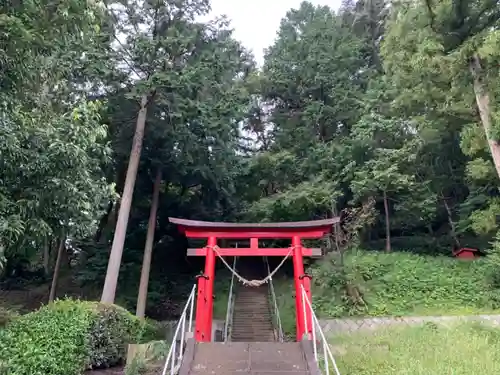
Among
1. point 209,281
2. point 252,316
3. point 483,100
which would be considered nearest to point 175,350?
point 209,281

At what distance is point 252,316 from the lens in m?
13.8

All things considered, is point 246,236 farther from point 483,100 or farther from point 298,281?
point 483,100

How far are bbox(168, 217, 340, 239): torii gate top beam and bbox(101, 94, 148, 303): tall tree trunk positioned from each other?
265cm

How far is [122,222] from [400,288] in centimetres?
855

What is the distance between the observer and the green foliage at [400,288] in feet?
38.3

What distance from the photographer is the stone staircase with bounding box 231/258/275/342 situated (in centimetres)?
1232

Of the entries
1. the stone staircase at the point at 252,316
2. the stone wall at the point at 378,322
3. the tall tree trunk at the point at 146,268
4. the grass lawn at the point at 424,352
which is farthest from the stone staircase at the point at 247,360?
the tall tree trunk at the point at 146,268

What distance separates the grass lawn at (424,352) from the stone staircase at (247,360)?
0.87 meters

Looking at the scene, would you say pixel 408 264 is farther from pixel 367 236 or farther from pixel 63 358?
pixel 63 358

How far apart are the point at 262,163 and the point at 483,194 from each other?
28.5 ft

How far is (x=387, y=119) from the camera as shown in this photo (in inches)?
625

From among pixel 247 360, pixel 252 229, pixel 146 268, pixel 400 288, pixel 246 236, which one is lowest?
pixel 247 360

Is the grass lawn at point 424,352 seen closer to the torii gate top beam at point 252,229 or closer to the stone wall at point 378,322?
the stone wall at point 378,322

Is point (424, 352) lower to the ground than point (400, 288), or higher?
lower
